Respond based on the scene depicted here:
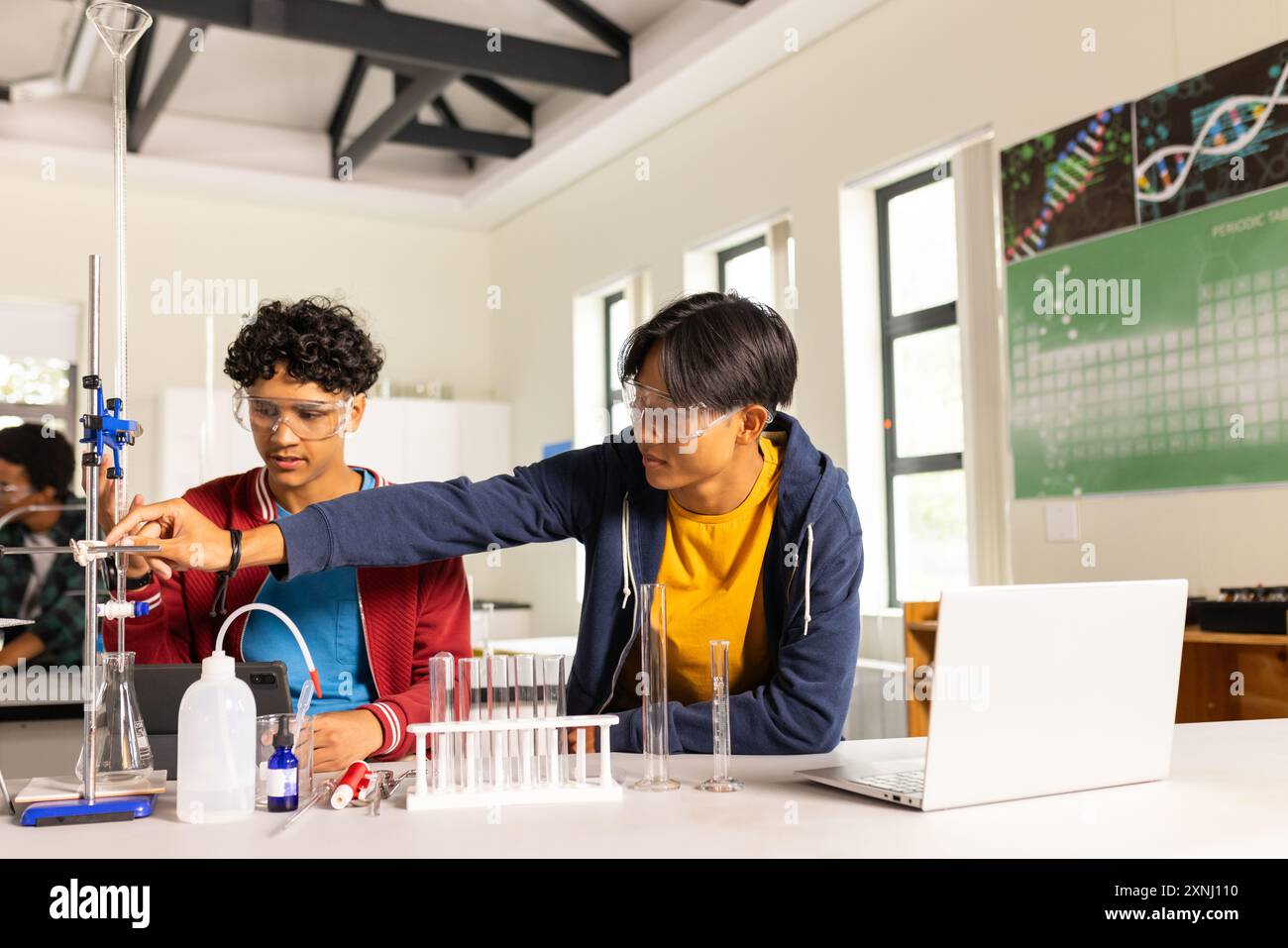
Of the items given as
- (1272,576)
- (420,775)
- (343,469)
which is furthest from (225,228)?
(420,775)

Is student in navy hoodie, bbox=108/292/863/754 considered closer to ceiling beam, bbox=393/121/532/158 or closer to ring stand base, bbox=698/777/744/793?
ring stand base, bbox=698/777/744/793

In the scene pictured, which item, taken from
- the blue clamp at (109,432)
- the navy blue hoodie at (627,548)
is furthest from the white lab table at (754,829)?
the blue clamp at (109,432)

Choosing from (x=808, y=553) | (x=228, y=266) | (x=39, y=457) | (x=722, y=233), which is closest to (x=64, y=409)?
(x=228, y=266)

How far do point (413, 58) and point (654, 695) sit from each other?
4.58 m

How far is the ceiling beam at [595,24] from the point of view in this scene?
18.0ft

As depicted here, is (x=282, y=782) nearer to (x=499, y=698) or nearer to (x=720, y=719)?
(x=499, y=698)

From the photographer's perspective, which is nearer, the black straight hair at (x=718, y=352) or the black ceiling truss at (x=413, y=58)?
the black straight hair at (x=718, y=352)

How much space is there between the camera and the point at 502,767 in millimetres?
1269

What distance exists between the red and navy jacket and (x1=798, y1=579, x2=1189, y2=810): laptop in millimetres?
832

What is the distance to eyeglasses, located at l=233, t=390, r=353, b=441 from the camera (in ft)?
6.08

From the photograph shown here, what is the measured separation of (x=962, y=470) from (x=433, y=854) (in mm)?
3637

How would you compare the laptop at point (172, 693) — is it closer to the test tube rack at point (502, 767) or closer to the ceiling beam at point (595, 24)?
the test tube rack at point (502, 767)
